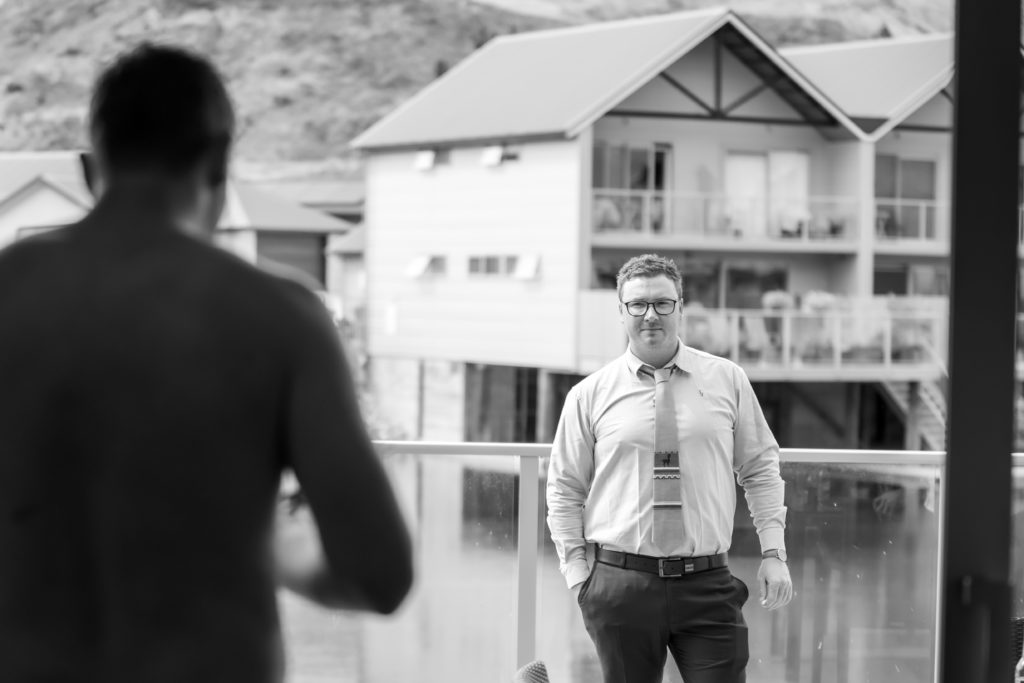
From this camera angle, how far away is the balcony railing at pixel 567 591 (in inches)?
165

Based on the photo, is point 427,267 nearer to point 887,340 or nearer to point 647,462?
point 887,340

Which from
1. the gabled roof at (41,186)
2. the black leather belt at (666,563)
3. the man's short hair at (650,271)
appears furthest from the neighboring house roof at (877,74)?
the black leather belt at (666,563)

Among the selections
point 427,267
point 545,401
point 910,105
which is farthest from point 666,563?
point 427,267

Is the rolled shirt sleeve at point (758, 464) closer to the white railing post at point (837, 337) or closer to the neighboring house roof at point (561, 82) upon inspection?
the neighboring house roof at point (561, 82)

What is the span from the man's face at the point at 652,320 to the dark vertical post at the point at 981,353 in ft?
6.05

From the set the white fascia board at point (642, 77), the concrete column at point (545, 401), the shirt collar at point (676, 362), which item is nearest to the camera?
the shirt collar at point (676, 362)

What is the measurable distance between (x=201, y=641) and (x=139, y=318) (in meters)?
0.27

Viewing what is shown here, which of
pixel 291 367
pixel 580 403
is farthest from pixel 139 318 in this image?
pixel 580 403

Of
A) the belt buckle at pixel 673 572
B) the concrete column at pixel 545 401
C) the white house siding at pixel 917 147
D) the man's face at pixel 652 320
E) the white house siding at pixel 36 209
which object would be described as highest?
the white house siding at pixel 917 147

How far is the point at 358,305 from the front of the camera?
36.8 meters

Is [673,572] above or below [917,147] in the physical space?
below

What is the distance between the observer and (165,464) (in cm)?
122

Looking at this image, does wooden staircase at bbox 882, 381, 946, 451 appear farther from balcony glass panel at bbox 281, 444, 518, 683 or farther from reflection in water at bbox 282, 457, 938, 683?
balcony glass panel at bbox 281, 444, 518, 683

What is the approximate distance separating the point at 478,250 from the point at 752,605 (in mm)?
27485
